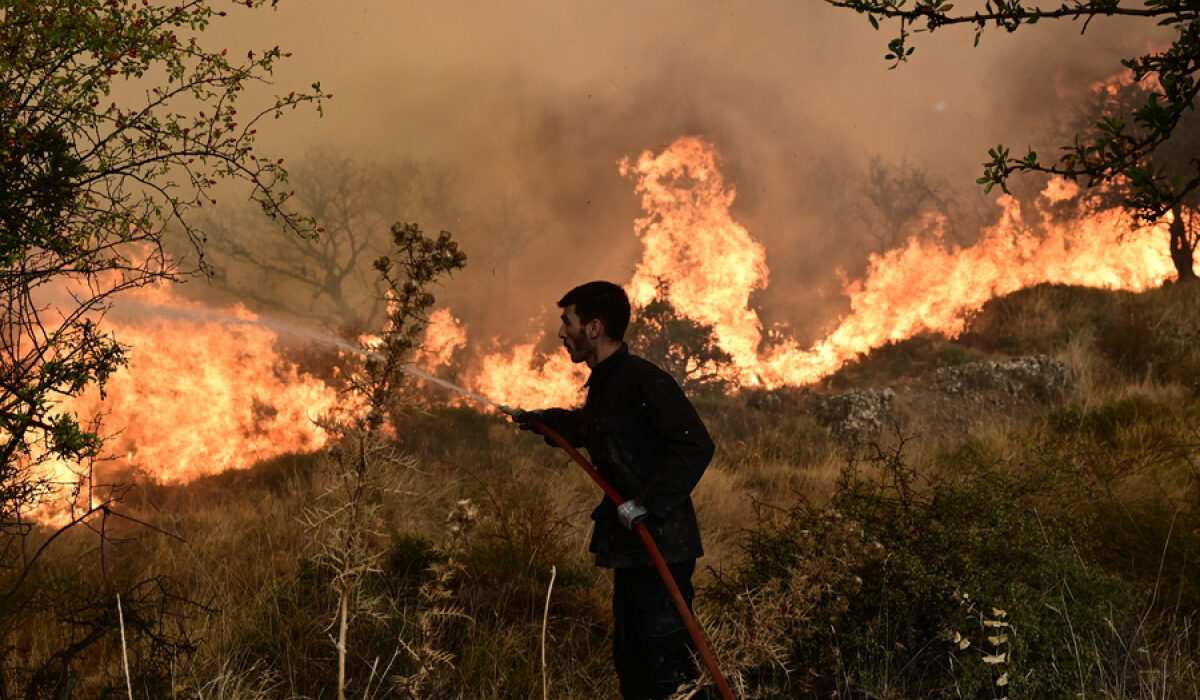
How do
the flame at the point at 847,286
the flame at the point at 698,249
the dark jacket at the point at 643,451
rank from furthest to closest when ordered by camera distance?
the flame at the point at 847,286 → the flame at the point at 698,249 → the dark jacket at the point at 643,451

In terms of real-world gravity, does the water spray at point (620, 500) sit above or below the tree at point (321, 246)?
below

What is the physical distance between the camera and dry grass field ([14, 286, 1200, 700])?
9.77 feet

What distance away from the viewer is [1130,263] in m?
21.9

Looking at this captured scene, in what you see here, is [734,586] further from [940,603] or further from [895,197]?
[895,197]

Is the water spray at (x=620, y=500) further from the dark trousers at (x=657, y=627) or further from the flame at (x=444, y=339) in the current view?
the flame at (x=444, y=339)

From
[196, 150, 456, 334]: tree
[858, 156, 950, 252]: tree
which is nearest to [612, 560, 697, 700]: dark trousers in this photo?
[196, 150, 456, 334]: tree

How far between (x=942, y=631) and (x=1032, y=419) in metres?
7.42

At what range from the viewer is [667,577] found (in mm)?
2498

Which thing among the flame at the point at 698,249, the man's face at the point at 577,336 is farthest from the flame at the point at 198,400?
the man's face at the point at 577,336

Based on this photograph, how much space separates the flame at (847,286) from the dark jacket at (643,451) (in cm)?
1497

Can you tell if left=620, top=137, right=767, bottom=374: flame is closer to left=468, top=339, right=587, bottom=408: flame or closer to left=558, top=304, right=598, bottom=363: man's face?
left=468, top=339, right=587, bottom=408: flame

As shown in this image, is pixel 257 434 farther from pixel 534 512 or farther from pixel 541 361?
pixel 534 512

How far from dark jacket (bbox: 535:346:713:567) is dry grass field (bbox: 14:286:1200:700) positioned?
0.45 metres

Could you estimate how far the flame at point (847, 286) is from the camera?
19422 mm
